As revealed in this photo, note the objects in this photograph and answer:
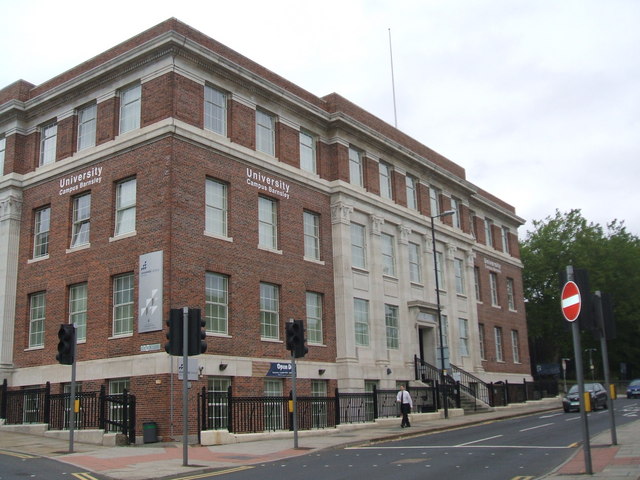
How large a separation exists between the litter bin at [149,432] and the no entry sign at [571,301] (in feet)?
49.5

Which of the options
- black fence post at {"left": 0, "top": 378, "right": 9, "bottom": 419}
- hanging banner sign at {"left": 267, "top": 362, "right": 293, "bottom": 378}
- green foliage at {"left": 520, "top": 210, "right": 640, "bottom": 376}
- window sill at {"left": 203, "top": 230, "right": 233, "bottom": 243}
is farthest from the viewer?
green foliage at {"left": 520, "top": 210, "right": 640, "bottom": 376}

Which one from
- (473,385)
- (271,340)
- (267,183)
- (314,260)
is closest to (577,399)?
(473,385)

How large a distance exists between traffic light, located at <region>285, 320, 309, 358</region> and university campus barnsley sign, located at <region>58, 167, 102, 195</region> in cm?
1244

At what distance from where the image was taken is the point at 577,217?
70750mm

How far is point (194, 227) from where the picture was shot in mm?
26438

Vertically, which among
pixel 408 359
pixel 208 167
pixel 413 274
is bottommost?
pixel 408 359

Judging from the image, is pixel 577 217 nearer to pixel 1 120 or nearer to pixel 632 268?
pixel 632 268

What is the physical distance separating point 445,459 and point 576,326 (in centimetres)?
542

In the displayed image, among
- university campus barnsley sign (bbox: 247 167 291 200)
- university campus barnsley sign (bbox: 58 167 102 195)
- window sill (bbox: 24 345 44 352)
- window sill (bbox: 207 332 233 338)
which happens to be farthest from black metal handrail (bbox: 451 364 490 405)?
university campus barnsley sign (bbox: 58 167 102 195)

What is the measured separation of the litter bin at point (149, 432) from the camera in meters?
22.9

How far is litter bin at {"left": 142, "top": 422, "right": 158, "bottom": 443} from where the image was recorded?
2288 centimetres

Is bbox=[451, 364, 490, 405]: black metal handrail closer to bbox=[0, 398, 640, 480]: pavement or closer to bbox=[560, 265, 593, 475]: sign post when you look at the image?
bbox=[0, 398, 640, 480]: pavement

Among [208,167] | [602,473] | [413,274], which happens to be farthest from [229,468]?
[413,274]

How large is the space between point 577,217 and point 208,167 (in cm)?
5229
